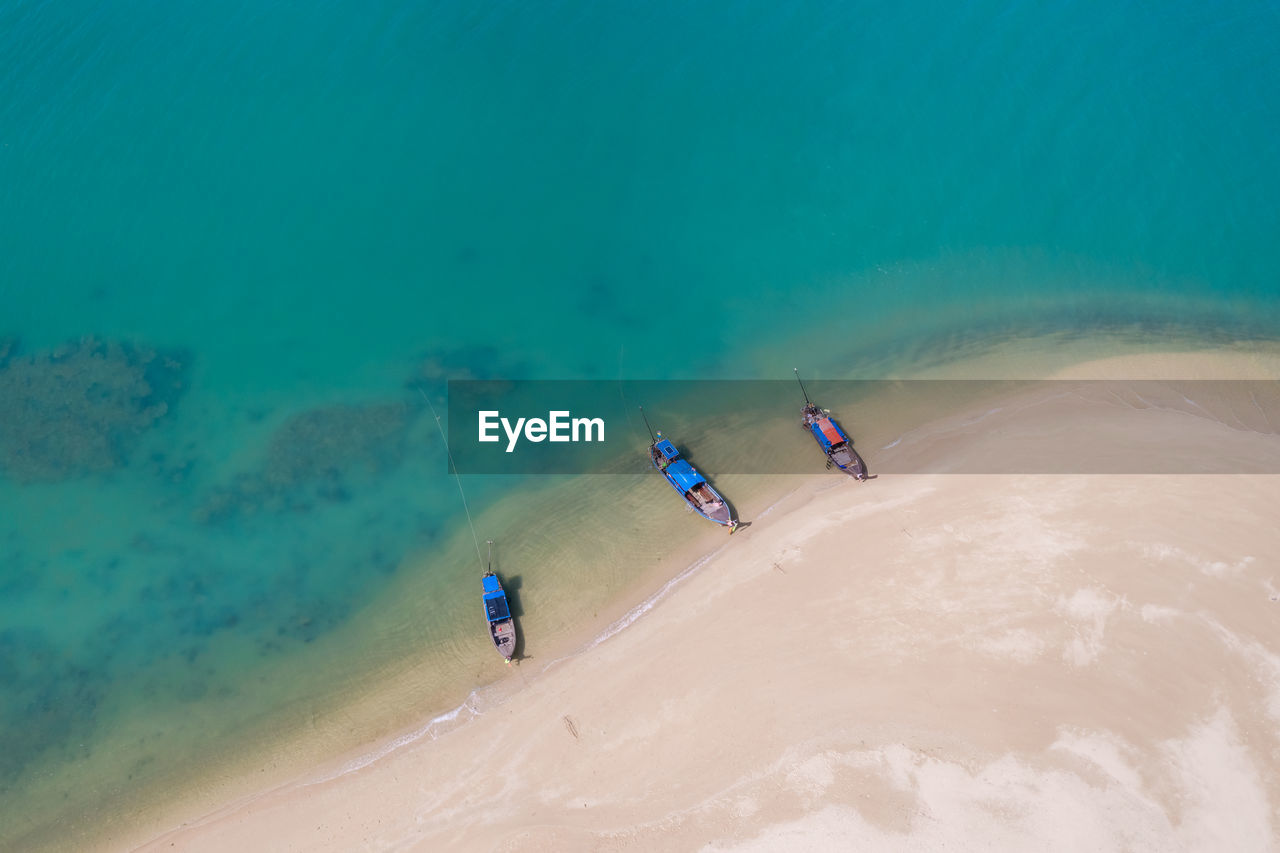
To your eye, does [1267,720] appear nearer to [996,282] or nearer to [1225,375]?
[1225,375]

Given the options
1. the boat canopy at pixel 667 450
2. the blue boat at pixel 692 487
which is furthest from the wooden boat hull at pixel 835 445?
the boat canopy at pixel 667 450

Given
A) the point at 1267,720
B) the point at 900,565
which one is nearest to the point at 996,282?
the point at 900,565

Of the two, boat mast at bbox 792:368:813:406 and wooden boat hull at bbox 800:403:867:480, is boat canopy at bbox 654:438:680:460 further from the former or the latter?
boat mast at bbox 792:368:813:406

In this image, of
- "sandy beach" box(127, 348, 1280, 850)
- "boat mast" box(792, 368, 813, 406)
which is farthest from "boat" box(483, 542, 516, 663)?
"boat mast" box(792, 368, 813, 406)

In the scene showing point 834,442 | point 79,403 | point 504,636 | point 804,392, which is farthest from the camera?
point 79,403

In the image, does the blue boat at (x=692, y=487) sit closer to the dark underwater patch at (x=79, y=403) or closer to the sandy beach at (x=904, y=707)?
the sandy beach at (x=904, y=707)

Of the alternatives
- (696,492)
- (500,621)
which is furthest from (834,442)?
(500,621)

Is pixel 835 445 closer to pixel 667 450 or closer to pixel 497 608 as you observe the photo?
pixel 667 450
